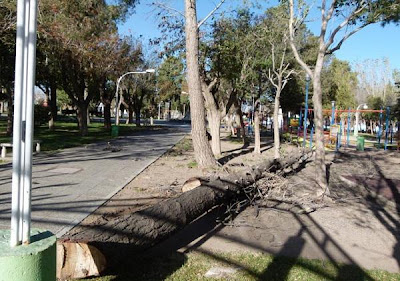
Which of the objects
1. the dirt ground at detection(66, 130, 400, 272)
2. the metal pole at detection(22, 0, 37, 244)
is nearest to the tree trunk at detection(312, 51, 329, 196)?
the dirt ground at detection(66, 130, 400, 272)

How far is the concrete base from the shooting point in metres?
2.35

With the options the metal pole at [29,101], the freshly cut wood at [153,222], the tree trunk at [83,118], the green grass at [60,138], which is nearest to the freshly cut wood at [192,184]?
the freshly cut wood at [153,222]

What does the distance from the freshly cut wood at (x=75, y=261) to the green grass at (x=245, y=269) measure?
0.32 m

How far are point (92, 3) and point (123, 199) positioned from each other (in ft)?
51.6

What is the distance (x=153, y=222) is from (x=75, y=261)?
1.21 m

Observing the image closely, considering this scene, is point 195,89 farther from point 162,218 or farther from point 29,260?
point 29,260

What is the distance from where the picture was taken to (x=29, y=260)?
7.86 feet

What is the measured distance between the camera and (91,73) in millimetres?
24812

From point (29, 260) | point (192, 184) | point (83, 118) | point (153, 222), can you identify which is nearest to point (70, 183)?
point (192, 184)

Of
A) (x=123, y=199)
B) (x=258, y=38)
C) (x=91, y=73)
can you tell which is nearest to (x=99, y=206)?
(x=123, y=199)

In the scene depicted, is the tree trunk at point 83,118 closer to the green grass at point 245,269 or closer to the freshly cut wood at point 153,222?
the freshly cut wood at point 153,222

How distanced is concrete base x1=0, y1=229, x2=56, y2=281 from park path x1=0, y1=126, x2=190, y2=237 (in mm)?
2801

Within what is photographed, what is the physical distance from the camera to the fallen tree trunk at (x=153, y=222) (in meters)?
4.01

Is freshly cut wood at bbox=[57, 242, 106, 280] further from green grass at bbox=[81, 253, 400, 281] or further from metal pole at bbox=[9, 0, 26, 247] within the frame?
metal pole at bbox=[9, 0, 26, 247]
